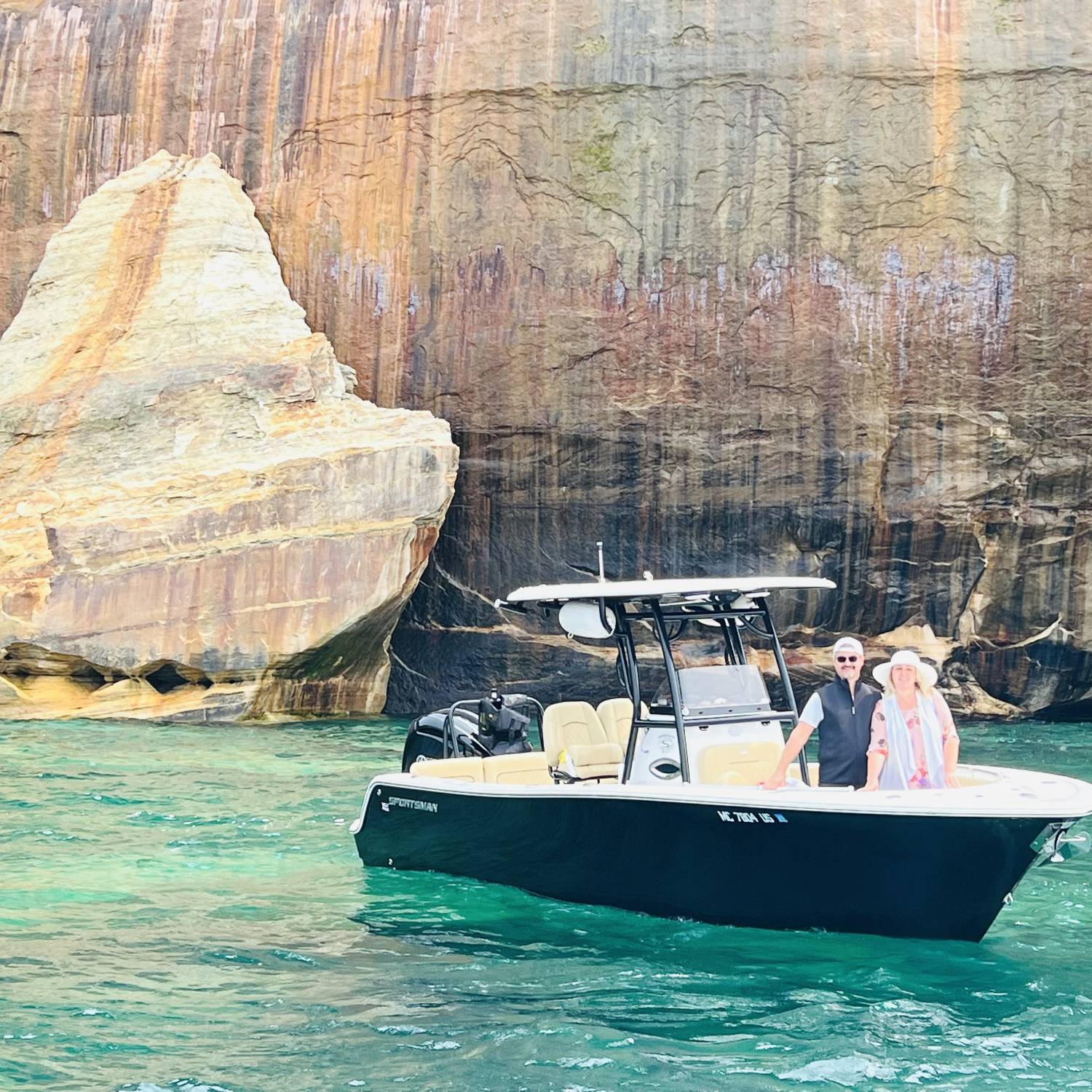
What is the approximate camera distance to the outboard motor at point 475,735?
9.34 m

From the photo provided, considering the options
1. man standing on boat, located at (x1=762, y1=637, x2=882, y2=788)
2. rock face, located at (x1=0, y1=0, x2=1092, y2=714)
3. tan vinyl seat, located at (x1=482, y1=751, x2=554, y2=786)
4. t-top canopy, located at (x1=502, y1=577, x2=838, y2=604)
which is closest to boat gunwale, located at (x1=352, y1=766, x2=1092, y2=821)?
man standing on boat, located at (x1=762, y1=637, x2=882, y2=788)

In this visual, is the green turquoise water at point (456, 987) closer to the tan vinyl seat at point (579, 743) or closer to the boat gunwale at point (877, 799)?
the boat gunwale at point (877, 799)

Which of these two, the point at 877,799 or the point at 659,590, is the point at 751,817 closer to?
the point at 877,799

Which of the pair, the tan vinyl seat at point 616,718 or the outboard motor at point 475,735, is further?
the outboard motor at point 475,735

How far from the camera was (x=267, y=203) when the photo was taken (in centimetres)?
1988

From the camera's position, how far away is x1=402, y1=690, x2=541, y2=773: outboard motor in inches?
368

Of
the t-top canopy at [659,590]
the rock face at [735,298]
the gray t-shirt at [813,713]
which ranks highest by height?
the rock face at [735,298]

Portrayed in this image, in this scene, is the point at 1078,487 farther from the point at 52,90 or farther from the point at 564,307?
the point at 52,90

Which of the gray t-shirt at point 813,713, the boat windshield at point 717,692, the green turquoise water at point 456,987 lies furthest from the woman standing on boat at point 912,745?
the boat windshield at point 717,692

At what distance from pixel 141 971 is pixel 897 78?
51.5ft

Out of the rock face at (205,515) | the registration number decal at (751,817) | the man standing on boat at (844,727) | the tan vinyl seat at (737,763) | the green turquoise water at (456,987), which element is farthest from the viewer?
the rock face at (205,515)

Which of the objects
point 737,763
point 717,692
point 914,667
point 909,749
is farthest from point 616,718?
point 914,667

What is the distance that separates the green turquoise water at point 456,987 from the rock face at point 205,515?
278 inches

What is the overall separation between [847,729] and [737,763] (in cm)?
71
